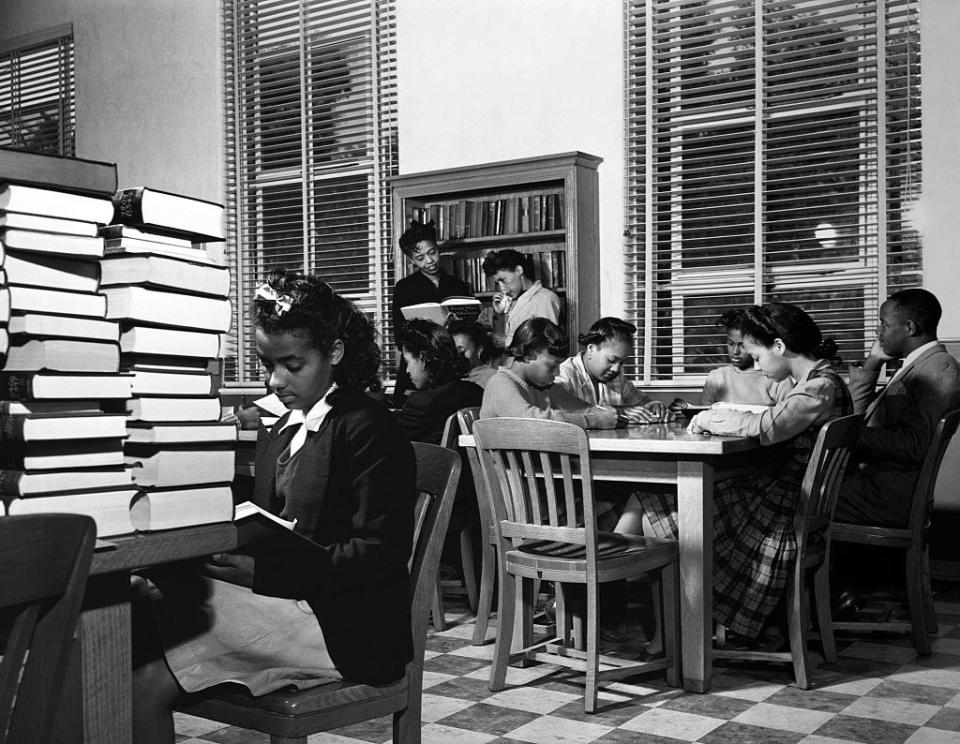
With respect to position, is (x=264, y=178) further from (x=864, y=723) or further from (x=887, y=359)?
(x=864, y=723)

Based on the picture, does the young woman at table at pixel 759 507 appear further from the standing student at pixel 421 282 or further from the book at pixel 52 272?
the standing student at pixel 421 282

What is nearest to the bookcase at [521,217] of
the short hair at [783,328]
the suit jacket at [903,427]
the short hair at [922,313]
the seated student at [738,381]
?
the seated student at [738,381]

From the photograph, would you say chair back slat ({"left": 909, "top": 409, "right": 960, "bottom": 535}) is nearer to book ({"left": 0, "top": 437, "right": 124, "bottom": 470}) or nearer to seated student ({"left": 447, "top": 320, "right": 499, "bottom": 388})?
seated student ({"left": 447, "top": 320, "right": 499, "bottom": 388})

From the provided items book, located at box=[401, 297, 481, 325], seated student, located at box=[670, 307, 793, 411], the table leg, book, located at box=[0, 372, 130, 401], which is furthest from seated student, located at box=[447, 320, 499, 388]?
book, located at box=[0, 372, 130, 401]

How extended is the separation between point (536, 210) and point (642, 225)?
0.60 metres

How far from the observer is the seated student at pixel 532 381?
154 inches

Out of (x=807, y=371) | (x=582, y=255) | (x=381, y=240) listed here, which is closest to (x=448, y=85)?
(x=381, y=240)

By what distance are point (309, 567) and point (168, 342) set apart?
1.40ft

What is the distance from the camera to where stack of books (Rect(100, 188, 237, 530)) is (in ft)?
4.41

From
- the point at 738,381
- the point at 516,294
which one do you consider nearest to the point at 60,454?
the point at 738,381

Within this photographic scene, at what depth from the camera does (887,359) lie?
494cm

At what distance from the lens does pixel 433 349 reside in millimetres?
4535

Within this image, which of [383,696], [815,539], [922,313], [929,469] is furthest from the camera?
[922,313]

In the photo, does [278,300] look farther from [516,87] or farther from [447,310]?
[516,87]
